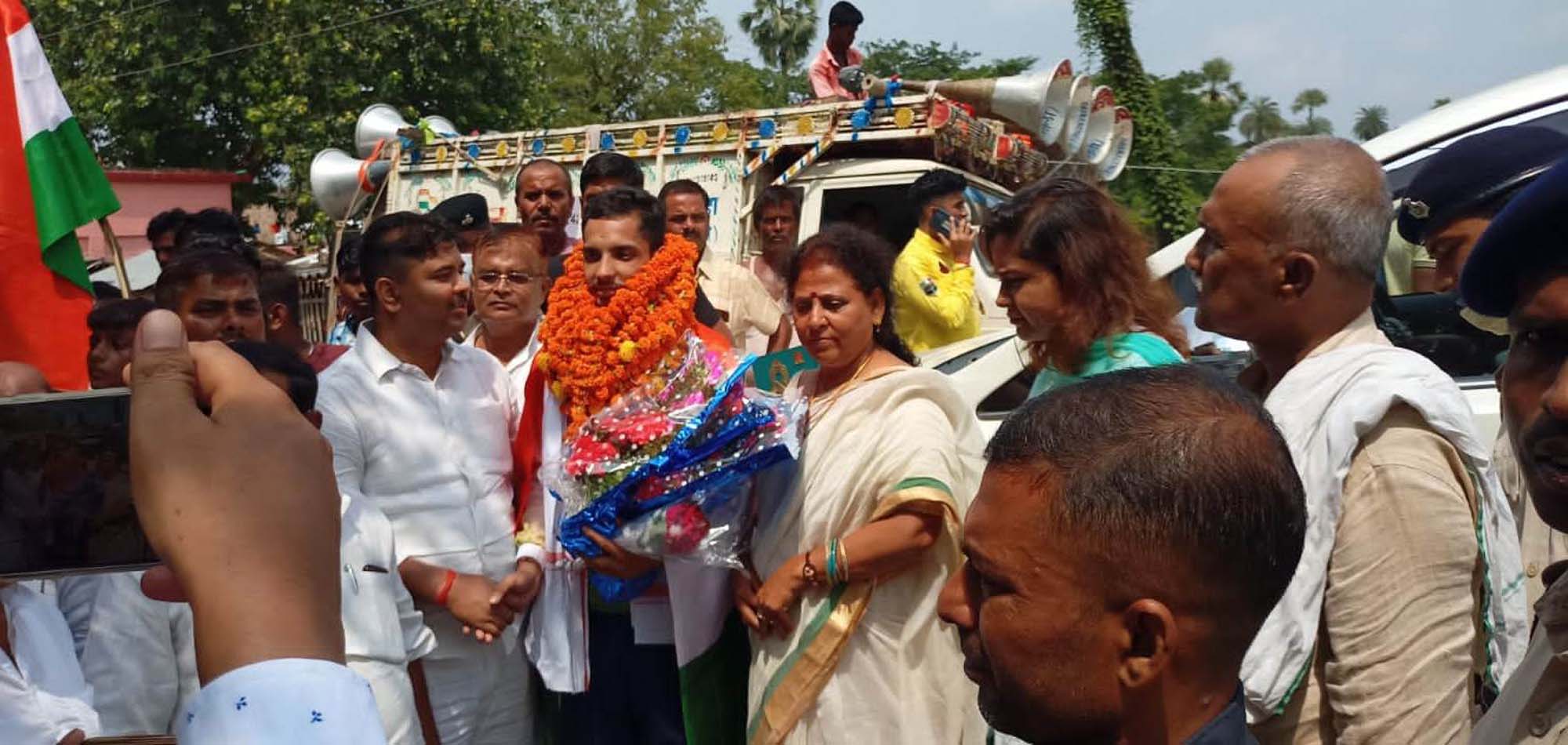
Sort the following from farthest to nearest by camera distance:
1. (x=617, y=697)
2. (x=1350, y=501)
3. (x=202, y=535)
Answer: (x=617, y=697) < (x=1350, y=501) < (x=202, y=535)

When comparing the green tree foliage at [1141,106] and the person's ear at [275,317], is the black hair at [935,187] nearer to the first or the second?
the person's ear at [275,317]

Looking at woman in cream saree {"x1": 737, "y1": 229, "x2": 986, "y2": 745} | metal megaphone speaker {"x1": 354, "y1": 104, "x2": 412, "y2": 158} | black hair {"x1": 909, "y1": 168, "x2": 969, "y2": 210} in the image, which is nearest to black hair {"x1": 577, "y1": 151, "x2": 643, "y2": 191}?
Answer: black hair {"x1": 909, "y1": 168, "x2": 969, "y2": 210}

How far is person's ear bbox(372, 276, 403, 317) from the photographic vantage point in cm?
388

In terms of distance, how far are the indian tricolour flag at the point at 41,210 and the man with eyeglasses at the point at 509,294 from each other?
43.7 inches

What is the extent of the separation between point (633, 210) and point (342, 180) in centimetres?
775

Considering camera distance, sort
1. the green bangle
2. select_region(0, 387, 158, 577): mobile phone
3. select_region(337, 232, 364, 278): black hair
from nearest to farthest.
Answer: select_region(0, 387, 158, 577): mobile phone < the green bangle < select_region(337, 232, 364, 278): black hair

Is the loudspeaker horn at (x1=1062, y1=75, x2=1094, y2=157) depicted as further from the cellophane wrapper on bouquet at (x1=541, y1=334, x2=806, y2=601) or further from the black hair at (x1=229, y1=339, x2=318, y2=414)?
the black hair at (x1=229, y1=339, x2=318, y2=414)

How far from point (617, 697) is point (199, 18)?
21.9 meters

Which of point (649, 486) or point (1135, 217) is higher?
point (1135, 217)

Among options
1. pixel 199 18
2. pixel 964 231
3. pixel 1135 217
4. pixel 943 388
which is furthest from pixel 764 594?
pixel 199 18

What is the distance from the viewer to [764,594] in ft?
11.1

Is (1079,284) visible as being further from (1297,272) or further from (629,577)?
(629,577)

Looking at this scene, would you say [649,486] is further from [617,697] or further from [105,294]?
[105,294]

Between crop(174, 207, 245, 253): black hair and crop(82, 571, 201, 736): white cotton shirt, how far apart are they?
2415 mm
